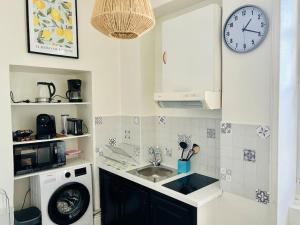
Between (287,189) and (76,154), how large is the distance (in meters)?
2.17

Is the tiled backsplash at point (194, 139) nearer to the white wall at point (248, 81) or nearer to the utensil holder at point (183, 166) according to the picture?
the utensil holder at point (183, 166)

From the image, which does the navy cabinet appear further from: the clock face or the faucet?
the clock face

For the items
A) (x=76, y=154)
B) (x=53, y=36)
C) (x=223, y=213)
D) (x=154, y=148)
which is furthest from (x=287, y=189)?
(x=53, y=36)

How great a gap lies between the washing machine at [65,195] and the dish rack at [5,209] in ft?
0.92

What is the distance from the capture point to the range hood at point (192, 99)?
179 cm

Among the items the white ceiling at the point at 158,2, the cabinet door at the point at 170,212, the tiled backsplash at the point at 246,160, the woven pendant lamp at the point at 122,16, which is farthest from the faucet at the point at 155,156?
the woven pendant lamp at the point at 122,16

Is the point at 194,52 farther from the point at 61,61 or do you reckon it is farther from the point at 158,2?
the point at 61,61

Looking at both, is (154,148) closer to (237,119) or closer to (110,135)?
(110,135)

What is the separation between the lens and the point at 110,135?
2.76m

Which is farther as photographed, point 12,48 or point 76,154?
point 76,154

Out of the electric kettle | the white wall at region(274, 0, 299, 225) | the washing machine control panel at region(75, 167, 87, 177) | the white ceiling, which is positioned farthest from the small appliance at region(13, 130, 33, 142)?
the white wall at region(274, 0, 299, 225)

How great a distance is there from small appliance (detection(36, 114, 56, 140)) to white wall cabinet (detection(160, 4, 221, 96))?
1231 mm

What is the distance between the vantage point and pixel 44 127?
7.68 feet

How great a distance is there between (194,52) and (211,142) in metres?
0.85
